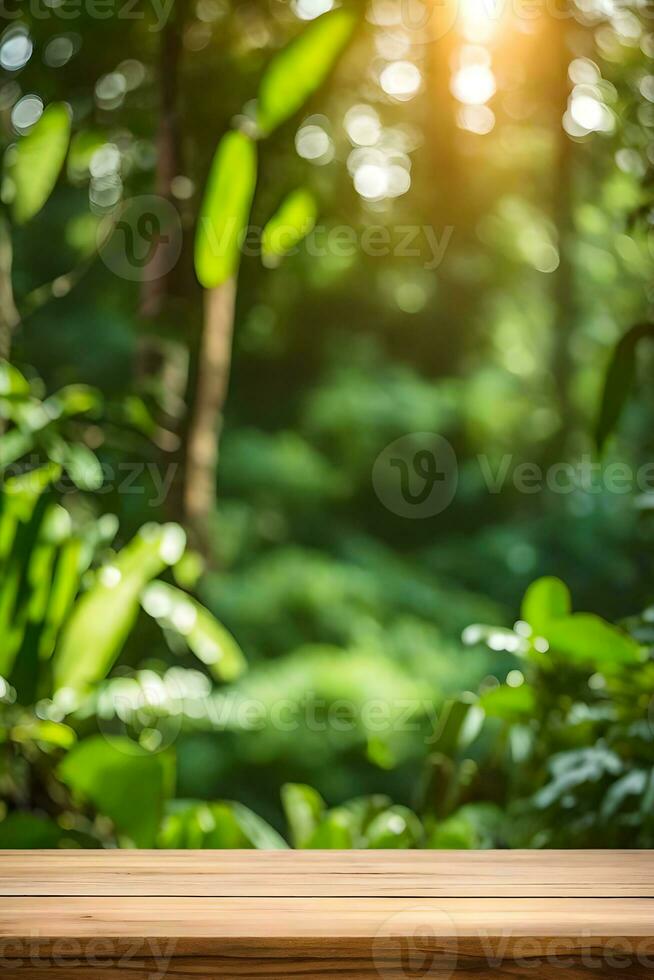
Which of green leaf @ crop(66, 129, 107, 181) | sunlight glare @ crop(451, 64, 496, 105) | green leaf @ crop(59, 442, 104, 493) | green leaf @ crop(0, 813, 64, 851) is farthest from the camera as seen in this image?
sunlight glare @ crop(451, 64, 496, 105)

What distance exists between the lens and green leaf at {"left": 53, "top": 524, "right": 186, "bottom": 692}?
88 cm

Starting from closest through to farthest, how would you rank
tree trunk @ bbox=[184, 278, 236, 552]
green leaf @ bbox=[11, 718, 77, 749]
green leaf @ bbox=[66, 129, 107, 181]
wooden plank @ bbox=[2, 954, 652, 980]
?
wooden plank @ bbox=[2, 954, 652, 980] < green leaf @ bbox=[11, 718, 77, 749] < green leaf @ bbox=[66, 129, 107, 181] < tree trunk @ bbox=[184, 278, 236, 552]

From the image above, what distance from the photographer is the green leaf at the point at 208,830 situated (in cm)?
85

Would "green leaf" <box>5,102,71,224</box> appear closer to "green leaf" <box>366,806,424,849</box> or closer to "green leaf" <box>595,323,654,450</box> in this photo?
"green leaf" <box>595,323,654,450</box>

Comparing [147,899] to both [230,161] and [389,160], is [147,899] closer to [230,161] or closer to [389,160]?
[230,161]

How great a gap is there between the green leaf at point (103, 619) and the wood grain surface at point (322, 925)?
0.36 metres

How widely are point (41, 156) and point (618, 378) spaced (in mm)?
640

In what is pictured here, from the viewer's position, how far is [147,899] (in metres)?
0.46

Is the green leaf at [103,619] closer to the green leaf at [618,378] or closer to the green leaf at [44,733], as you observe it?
the green leaf at [44,733]

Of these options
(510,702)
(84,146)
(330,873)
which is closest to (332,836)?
(510,702)

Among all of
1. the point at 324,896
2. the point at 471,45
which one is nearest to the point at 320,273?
the point at 471,45

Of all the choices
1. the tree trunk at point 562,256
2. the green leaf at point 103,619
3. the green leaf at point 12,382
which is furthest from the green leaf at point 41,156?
the tree trunk at point 562,256

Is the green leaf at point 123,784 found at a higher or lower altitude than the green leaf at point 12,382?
lower

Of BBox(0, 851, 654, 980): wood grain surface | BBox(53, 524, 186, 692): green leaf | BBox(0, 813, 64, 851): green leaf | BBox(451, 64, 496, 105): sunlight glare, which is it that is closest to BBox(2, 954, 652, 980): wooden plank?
BBox(0, 851, 654, 980): wood grain surface
